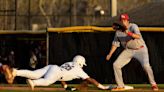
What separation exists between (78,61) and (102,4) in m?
35.9

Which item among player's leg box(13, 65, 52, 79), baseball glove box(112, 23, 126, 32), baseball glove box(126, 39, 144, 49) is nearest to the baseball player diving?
player's leg box(13, 65, 52, 79)

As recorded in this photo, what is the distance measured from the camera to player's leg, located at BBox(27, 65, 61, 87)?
44.9 feet

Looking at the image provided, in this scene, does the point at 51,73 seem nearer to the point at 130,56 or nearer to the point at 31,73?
the point at 31,73

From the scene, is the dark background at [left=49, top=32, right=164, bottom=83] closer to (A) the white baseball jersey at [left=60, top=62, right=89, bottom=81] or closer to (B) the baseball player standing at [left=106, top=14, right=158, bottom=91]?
(B) the baseball player standing at [left=106, top=14, right=158, bottom=91]

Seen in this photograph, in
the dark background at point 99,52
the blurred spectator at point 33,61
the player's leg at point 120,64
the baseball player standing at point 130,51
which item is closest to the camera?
the baseball player standing at point 130,51

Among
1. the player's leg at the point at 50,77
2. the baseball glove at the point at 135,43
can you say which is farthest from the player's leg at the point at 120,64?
the player's leg at the point at 50,77

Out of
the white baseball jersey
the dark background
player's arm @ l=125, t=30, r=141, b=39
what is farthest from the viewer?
the dark background

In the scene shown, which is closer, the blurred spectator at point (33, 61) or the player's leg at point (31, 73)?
the player's leg at point (31, 73)

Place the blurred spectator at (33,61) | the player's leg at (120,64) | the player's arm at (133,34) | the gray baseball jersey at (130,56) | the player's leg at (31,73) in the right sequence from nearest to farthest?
the player's leg at (31,73) → the player's arm at (133,34) → the gray baseball jersey at (130,56) → the player's leg at (120,64) → the blurred spectator at (33,61)

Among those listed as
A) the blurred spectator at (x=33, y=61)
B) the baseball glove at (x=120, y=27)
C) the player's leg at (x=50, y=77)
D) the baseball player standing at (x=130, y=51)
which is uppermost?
the baseball glove at (x=120, y=27)

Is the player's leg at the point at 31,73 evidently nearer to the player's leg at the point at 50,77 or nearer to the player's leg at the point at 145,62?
the player's leg at the point at 50,77

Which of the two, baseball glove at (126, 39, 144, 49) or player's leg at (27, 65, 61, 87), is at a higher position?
baseball glove at (126, 39, 144, 49)

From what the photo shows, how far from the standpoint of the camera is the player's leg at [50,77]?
13.7 meters

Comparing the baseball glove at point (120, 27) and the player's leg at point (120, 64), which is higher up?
the baseball glove at point (120, 27)
